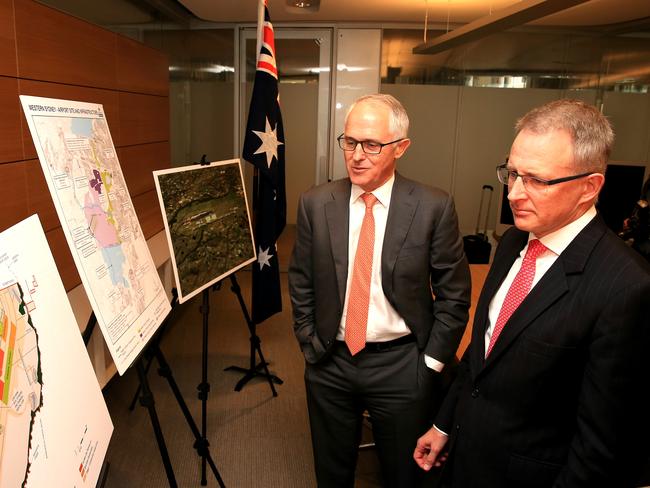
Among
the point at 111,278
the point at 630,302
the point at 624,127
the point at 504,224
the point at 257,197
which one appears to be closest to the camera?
the point at 630,302

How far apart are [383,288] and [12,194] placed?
5.82ft

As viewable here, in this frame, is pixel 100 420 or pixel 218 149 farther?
pixel 218 149

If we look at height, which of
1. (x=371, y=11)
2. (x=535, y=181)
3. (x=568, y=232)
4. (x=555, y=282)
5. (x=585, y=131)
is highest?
(x=371, y=11)

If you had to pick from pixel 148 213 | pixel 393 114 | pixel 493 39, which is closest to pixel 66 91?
pixel 148 213

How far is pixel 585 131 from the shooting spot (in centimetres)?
111

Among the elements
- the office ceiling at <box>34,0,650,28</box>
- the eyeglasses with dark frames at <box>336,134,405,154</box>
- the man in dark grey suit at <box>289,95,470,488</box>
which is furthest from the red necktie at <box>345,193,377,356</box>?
the office ceiling at <box>34,0,650,28</box>

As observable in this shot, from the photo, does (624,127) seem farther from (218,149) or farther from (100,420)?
(100,420)

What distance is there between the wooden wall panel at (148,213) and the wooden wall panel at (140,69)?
83 cm

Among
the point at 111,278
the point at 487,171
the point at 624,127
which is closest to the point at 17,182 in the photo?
the point at 111,278

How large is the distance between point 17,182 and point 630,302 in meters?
2.48

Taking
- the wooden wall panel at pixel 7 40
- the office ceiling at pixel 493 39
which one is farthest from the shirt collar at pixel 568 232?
the office ceiling at pixel 493 39

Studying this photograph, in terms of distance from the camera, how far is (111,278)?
158 centimetres

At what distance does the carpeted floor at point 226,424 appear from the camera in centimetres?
259

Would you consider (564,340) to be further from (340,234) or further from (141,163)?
(141,163)
